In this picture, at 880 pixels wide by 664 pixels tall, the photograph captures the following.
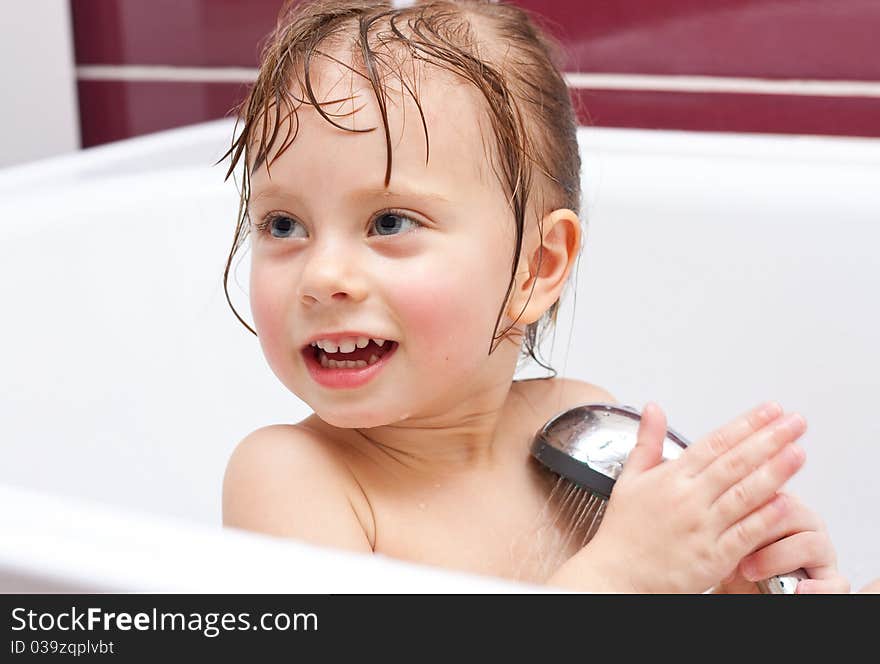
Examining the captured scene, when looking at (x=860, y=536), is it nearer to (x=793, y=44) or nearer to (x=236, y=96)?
(x=793, y=44)

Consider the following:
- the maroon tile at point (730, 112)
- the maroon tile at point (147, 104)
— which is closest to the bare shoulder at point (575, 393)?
the maroon tile at point (730, 112)

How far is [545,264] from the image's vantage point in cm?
80

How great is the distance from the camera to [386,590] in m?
0.43

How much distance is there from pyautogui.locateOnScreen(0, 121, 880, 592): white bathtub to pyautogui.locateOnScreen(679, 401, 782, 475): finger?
1.55 feet

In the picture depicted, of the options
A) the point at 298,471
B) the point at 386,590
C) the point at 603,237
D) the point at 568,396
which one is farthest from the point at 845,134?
the point at 386,590

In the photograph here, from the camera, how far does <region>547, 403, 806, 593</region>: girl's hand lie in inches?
26.2

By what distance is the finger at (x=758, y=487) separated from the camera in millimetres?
664

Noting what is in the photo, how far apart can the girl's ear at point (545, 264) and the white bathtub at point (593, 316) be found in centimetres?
40

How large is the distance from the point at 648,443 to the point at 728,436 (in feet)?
0.21

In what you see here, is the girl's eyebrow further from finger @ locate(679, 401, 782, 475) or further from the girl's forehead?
finger @ locate(679, 401, 782, 475)

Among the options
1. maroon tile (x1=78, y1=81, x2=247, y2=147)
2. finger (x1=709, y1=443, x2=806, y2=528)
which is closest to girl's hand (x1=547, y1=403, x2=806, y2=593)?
finger (x1=709, y1=443, x2=806, y2=528)
